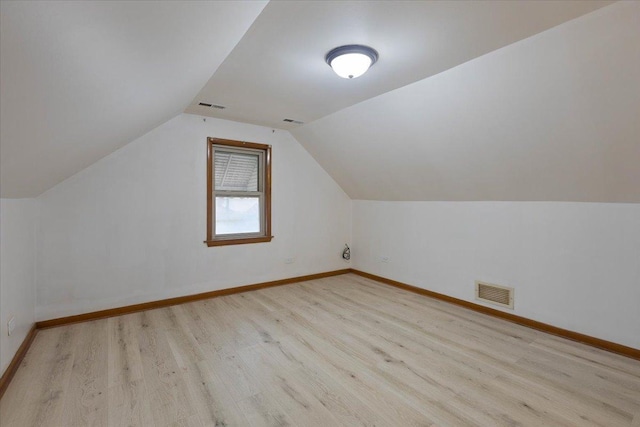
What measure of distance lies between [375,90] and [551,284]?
2478mm

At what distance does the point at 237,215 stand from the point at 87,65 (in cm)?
306

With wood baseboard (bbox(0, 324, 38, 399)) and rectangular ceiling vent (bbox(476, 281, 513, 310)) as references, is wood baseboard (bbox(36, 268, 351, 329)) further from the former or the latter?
rectangular ceiling vent (bbox(476, 281, 513, 310))

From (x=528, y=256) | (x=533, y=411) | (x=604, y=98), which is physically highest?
(x=604, y=98)

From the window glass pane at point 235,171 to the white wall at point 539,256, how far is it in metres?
2.10

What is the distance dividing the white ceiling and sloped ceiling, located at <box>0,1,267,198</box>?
27 centimetres

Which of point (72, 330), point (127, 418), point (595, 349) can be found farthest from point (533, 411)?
point (72, 330)

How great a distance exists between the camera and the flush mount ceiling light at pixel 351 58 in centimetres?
209

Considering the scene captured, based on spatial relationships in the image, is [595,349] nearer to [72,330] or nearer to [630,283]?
[630,283]

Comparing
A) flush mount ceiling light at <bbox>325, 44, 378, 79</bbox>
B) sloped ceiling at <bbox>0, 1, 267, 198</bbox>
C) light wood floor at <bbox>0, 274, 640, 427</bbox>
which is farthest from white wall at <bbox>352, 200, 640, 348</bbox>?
sloped ceiling at <bbox>0, 1, 267, 198</bbox>

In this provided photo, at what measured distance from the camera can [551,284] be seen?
289cm

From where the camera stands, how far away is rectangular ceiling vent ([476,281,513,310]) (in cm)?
319

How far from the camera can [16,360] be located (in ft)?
7.35

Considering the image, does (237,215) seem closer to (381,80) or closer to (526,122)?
(381,80)

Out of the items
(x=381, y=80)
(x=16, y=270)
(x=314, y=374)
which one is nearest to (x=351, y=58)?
(x=381, y=80)
